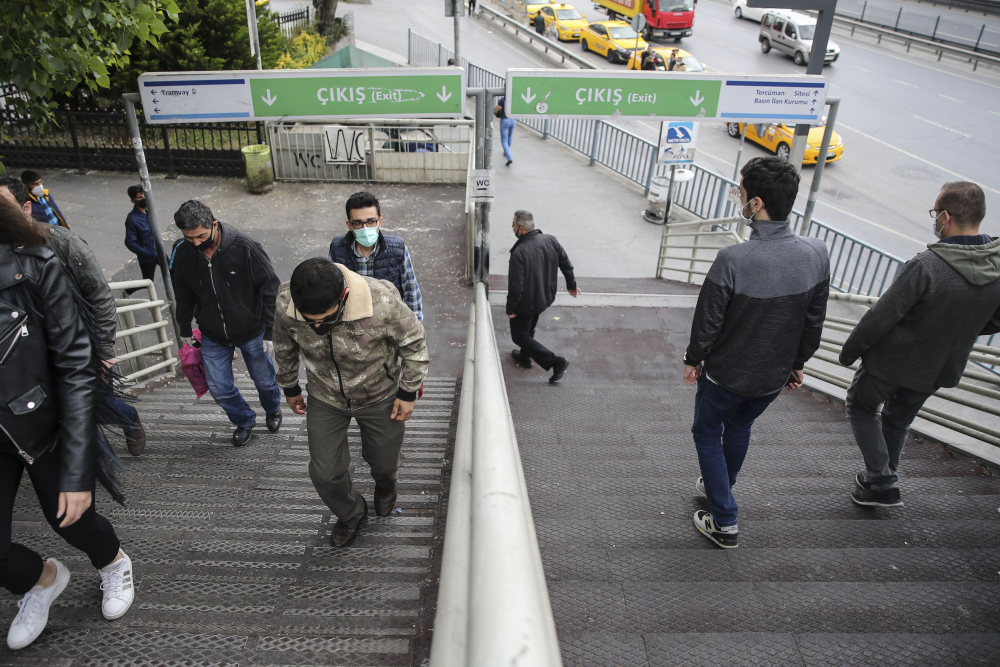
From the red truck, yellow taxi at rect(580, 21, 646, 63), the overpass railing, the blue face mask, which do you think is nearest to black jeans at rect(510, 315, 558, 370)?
the blue face mask

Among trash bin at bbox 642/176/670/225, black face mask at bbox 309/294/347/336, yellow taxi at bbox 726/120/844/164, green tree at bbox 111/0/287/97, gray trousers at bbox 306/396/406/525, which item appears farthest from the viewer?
yellow taxi at bbox 726/120/844/164

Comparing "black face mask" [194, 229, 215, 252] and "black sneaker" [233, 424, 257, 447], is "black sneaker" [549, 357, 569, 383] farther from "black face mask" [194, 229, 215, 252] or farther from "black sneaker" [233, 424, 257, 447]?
"black face mask" [194, 229, 215, 252]

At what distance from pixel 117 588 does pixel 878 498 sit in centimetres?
375

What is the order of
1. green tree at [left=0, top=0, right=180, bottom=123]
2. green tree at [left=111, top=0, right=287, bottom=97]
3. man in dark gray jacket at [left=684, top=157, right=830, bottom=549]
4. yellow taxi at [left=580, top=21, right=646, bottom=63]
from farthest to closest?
yellow taxi at [left=580, top=21, right=646, bottom=63] → green tree at [left=111, top=0, right=287, bottom=97] → green tree at [left=0, top=0, right=180, bottom=123] → man in dark gray jacket at [left=684, top=157, right=830, bottom=549]

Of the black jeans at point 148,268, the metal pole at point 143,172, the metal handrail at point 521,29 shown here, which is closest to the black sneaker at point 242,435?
the metal pole at point 143,172

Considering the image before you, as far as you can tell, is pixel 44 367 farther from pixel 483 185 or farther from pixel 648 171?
pixel 648 171

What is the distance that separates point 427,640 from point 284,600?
26.9 inches

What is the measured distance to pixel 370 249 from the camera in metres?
4.36

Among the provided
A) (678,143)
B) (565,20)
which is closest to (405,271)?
(678,143)

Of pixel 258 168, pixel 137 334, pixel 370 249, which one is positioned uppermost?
pixel 370 249

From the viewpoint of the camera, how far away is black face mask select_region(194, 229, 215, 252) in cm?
400

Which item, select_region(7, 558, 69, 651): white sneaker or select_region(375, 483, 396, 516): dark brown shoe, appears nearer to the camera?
select_region(7, 558, 69, 651): white sneaker

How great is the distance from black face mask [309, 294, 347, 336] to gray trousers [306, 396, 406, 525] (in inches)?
16.5

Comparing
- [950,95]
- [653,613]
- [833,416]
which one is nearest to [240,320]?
[653,613]
